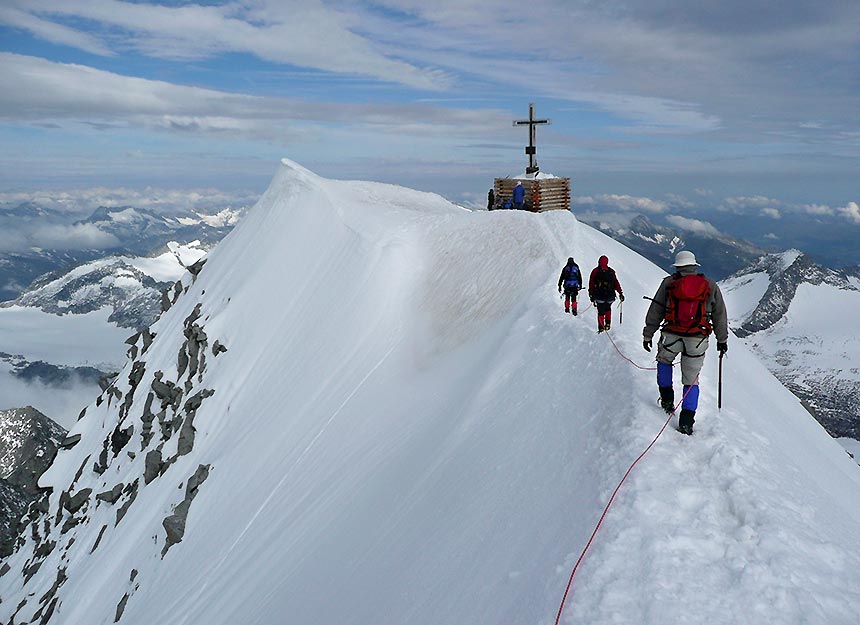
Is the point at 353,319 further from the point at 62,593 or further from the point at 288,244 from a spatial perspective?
the point at 62,593

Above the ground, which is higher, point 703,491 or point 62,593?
point 703,491

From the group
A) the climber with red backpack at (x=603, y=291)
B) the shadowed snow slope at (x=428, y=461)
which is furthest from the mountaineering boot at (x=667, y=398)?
the climber with red backpack at (x=603, y=291)

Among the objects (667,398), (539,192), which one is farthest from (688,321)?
(539,192)

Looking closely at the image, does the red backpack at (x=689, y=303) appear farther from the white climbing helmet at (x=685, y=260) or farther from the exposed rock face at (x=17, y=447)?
the exposed rock face at (x=17, y=447)

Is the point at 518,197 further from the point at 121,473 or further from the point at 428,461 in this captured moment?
the point at 121,473

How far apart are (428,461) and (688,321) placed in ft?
22.5

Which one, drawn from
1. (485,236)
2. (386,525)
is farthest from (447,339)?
(386,525)

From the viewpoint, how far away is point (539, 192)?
3509cm

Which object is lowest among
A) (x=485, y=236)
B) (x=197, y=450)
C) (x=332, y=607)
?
(x=197, y=450)

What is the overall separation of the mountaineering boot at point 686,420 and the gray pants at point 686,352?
475mm

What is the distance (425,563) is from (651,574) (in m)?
3.99

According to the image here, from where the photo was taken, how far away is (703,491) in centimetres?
776

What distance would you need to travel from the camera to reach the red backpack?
895cm

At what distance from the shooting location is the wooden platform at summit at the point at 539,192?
115 ft
